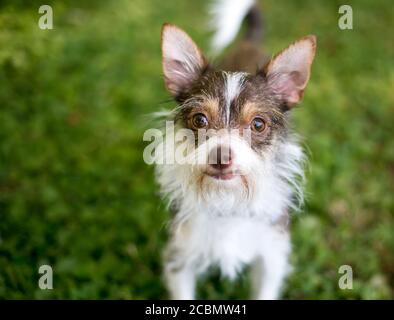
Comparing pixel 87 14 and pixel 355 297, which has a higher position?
pixel 87 14

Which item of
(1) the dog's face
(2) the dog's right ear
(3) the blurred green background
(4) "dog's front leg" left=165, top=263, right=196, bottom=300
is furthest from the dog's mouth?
(4) "dog's front leg" left=165, top=263, right=196, bottom=300

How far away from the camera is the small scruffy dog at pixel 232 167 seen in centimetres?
289

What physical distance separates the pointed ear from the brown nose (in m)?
0.69

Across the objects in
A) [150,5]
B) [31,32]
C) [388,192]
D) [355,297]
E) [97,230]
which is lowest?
[355,297]

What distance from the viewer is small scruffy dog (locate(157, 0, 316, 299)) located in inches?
114

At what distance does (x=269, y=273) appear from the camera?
11.9 feet

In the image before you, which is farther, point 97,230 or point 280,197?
point 97,230

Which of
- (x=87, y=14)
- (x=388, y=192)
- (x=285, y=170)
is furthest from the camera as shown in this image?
(x=87, y=14)

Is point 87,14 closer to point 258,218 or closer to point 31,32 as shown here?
point 31,32

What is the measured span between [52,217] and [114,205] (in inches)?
21.9

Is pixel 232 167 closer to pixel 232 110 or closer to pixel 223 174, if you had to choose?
pixel 223 174

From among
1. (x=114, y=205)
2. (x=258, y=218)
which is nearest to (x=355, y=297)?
(x=258, y=218)

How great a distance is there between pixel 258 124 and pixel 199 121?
357 mm

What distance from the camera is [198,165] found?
9.29 feet
